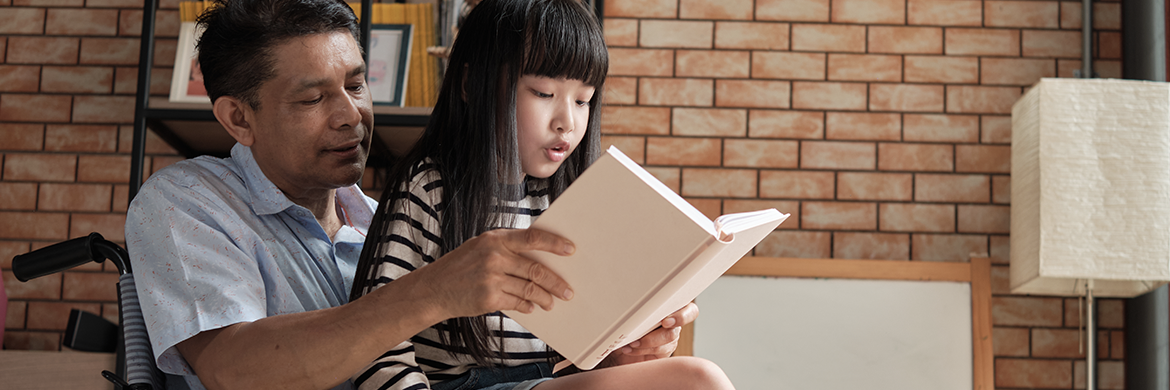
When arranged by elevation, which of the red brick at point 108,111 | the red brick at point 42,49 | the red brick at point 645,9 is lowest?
the red brick at point 108,111

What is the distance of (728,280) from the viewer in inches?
114

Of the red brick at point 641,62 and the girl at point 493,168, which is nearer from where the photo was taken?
the girl at point 493,168

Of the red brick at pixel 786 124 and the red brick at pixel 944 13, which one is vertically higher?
the red brick at pixel 944 13

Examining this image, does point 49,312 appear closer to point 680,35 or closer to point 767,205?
point 680,35

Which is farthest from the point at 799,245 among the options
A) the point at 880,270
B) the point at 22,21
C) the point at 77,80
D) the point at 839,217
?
the point at 22,21

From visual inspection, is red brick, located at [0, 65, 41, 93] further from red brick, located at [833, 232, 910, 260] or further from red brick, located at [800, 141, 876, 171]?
red brick, located at [833, 232, 910, 260]

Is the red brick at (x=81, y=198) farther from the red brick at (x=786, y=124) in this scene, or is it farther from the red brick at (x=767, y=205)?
the red brick at (x=786, y=124)

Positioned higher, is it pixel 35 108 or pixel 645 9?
pixel 645 9

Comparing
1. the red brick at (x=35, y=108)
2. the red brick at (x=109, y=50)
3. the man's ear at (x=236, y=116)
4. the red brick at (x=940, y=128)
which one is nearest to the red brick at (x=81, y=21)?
the red brick at (x=109, y=50)

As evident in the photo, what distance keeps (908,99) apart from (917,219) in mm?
418

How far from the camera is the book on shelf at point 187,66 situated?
260 centimetres

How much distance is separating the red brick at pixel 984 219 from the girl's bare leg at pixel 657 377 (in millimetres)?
2273

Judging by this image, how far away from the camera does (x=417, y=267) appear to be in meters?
1.17

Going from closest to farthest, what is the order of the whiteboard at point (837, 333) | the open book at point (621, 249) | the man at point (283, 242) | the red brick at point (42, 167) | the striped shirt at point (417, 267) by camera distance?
1. the open book at point (621, 249)
2. the man at point (283, 242)
3. the striped shirt at point (417, 267)
4. the whiteboard at point (837, 333)
5. the red brick at point (42, 167)
